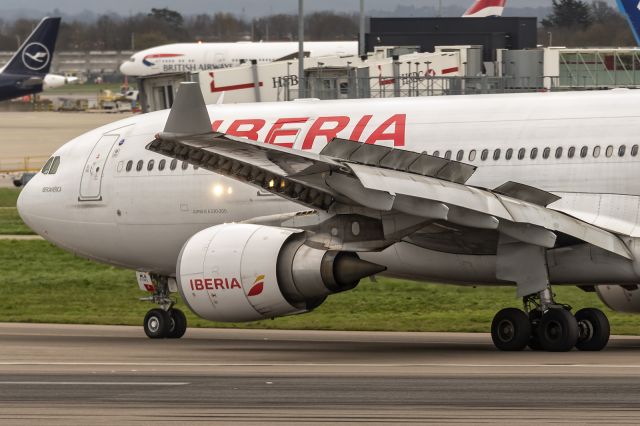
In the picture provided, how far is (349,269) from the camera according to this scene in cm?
2139

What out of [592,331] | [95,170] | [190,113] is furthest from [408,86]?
[190,113]

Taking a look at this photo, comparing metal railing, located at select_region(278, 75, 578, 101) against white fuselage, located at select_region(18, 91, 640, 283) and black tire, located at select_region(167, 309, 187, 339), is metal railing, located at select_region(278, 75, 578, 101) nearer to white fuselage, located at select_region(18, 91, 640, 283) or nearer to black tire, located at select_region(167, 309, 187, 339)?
white fuselage, located at select_region(18, 91, 640, 283)

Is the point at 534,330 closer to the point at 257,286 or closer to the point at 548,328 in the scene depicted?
the point at 548,328

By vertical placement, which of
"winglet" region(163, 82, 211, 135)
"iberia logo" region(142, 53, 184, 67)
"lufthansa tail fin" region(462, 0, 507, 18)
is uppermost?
"lufthansa tail fin" region(462, 0, 507, 18)

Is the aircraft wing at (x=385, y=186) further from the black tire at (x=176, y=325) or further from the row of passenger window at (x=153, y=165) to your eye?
the black tire at (x=176, y=325)

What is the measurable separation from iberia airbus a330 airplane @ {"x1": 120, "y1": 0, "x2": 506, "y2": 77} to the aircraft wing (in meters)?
83.6

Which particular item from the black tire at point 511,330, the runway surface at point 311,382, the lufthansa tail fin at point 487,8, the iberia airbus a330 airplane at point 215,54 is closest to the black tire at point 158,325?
the runway surface at point 311,382

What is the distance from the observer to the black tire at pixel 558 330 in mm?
21750

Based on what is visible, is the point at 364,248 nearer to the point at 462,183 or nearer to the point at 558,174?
the point at 462,183

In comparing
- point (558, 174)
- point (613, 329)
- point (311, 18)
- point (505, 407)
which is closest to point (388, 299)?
point (613, 329)

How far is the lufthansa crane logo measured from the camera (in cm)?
11775

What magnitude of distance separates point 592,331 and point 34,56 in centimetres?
9956

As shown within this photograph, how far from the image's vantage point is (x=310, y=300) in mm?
21875

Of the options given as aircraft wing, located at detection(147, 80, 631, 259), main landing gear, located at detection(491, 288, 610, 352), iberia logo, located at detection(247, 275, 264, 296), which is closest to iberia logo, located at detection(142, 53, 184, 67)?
main landing gear, located at detection(491, 288, 610, 352)
